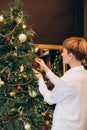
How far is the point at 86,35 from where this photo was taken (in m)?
4.36

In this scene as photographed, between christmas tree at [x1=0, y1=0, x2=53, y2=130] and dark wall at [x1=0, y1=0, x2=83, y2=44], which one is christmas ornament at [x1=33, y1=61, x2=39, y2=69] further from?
dark wall at [x1=0, y1=0, x2=83, y2=44]

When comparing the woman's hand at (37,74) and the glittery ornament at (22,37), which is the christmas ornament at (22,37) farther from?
the woman's hand at (37,74)

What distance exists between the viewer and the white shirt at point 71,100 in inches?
95.1

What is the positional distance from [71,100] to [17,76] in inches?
20.7

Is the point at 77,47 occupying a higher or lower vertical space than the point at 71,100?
higher

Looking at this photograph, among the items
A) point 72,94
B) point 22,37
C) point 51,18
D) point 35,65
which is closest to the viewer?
point 72,94

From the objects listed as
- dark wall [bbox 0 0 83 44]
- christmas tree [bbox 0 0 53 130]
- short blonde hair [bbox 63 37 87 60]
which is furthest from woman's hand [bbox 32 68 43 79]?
dark wall [bbox 0 0 83 44]

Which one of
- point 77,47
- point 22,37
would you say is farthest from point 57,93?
point 22,37

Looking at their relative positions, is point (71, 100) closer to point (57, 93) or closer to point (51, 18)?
point (57, 93)

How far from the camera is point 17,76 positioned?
107 inches

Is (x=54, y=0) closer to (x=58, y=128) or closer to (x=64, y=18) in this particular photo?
(x=64, y=18)

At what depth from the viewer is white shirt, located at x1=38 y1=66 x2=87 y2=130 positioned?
2417mm

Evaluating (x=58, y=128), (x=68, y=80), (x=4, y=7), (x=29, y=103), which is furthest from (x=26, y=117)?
(x=4, y=7)

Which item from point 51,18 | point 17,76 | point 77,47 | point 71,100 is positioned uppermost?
point 51,18
